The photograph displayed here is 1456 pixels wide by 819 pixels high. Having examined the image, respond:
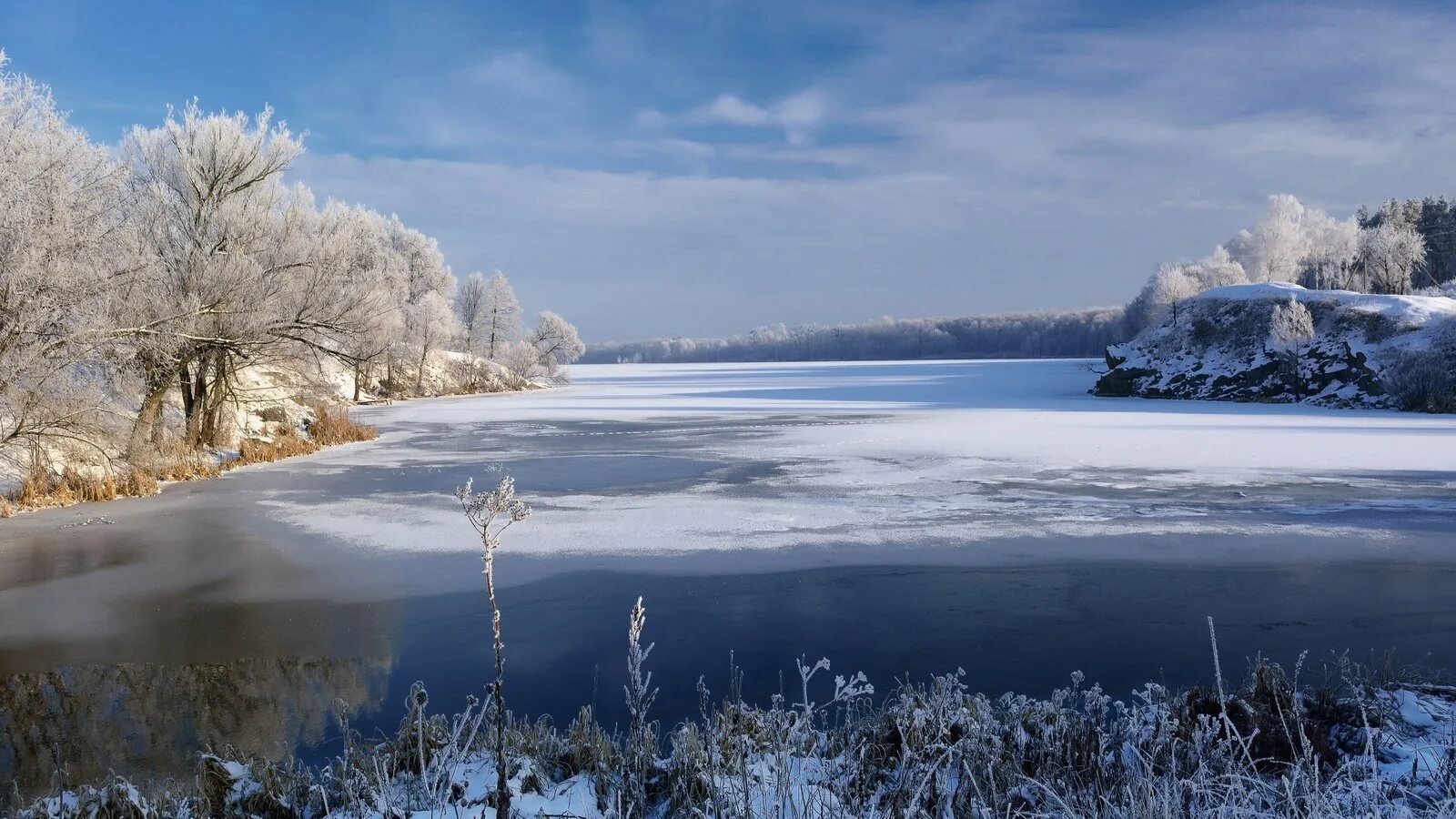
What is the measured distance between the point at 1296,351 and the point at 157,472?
36.6m

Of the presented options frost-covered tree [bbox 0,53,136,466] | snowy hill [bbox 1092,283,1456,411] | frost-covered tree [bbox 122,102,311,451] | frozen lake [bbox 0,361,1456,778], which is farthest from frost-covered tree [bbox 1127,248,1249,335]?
frost-covered tree [bbox 0,53,136,466]

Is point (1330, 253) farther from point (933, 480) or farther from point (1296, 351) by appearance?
point (933, 480)

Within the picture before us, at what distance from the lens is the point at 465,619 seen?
22.3 feet

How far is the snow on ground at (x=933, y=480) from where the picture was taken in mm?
9820

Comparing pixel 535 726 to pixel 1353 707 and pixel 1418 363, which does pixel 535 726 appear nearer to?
pixel 1353 707

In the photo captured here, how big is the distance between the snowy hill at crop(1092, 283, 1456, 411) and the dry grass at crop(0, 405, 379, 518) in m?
31.6

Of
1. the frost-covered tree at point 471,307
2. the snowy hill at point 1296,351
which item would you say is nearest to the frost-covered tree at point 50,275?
the snowy hill at point 1296,351

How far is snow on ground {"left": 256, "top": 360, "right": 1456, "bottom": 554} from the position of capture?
9.82m

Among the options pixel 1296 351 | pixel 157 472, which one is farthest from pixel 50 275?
pixel 1296 351

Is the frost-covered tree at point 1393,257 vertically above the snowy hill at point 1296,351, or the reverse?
the frost-covered tree at point 1393,257

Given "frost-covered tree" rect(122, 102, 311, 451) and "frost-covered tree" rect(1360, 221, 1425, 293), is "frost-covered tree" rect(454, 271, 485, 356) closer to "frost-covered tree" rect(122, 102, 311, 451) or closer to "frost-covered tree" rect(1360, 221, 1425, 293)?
"frost-covered tree" rect(122, 102, 311, 451)

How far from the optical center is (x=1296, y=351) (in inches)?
1308

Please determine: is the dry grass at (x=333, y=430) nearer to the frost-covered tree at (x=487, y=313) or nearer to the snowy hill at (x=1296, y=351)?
the snowy hill at (x=1296, y=351)

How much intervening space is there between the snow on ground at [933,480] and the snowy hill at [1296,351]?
12.4 feet
